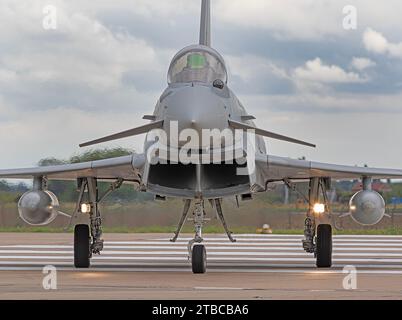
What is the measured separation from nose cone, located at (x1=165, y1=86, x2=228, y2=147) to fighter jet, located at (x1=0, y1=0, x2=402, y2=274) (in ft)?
0.05

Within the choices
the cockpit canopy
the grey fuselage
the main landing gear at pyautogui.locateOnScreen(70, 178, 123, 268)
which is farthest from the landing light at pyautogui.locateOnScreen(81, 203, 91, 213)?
the cockpit canopy

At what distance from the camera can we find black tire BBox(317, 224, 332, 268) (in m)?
18.8

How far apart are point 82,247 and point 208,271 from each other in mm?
2587

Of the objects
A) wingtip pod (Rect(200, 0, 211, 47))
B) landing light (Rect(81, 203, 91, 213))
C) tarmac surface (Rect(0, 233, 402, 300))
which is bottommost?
tarmac surface (Rect(0, 233, 402, 300))

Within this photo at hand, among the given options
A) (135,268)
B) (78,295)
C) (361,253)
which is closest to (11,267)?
(135,268)

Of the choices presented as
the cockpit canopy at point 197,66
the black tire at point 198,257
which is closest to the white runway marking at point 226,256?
the black tire at point 198,257

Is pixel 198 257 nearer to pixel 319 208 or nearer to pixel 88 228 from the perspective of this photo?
pixel 88 228

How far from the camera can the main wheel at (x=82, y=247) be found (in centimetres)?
1852

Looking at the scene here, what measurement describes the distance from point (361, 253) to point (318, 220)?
5.61 metres

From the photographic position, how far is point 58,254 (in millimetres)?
24109

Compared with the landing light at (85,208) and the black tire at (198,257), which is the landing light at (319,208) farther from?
the landing light at (85,208)

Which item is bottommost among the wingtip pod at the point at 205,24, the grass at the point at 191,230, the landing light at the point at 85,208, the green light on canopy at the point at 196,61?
the landing light at the point at 85,208

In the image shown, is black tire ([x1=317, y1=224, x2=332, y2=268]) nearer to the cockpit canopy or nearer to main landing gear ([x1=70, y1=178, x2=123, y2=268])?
main landing gear ([x1=70, y1=178, x2=123, y2=268])
